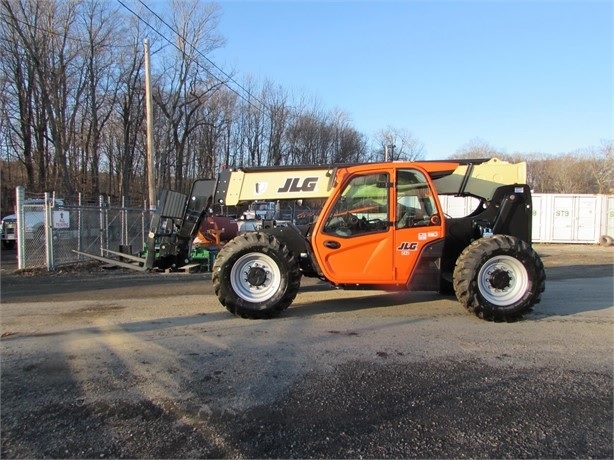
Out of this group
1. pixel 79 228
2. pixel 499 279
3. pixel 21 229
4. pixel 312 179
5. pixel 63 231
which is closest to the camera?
pixel 499 279

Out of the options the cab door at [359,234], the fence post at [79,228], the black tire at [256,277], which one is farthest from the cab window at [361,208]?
the fence post at [79,228]

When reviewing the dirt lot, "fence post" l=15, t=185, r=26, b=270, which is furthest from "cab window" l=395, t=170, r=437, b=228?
"fence post" l=15, t=185, r=26, b=270

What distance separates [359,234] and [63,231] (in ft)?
31.7

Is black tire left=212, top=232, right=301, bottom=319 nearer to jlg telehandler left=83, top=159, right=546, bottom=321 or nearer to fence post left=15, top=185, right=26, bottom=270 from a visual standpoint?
jlg telehandler left=83, top=159, right=546, bottom=321

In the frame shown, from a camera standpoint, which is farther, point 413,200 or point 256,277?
point 413,200

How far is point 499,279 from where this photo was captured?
6613 millimetres

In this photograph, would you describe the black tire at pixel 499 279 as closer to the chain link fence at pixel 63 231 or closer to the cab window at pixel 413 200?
the cab window at pixel 413 200

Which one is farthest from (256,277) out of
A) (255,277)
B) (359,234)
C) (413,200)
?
(413,200)

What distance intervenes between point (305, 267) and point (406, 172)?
6.95 ft

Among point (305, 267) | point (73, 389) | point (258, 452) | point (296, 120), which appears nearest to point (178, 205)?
point (305, 267)

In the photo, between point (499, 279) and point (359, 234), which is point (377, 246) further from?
point (499, 279)

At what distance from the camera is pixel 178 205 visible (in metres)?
8.79

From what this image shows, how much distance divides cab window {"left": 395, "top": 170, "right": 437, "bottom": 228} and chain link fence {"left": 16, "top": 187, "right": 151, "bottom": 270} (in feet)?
24.0

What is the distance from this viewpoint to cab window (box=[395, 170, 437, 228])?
268 inches
